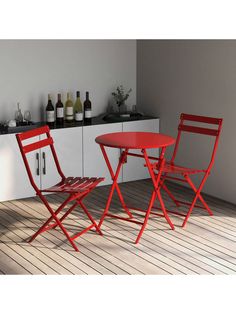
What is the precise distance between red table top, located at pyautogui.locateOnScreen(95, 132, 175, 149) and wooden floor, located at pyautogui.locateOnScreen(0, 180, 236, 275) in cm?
87

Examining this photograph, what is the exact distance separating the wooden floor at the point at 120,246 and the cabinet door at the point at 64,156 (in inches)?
16.9

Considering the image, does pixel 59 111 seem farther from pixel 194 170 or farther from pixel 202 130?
pixel 194 170

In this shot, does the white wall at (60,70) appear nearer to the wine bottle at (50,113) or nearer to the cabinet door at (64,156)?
the wine bottle at (50,113)

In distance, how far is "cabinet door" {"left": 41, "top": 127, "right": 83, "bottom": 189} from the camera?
20.1 ft

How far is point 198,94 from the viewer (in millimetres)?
6238

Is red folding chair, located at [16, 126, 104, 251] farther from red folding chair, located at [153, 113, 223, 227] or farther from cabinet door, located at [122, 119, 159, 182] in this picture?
cabinet door, located at [122, 119, 159, 182]

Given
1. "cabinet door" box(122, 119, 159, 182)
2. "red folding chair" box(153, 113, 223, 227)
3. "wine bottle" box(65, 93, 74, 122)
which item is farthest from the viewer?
"cabinet door" box(122, 119, 159, 182)

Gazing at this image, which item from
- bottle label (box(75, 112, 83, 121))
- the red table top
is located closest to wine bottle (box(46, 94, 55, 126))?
bottle label (box(75, 112, 83, 121))

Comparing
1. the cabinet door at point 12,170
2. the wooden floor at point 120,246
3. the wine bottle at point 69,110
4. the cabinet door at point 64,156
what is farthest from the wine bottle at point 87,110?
the wooden floor at point 120,246

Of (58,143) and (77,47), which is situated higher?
(77,47)
